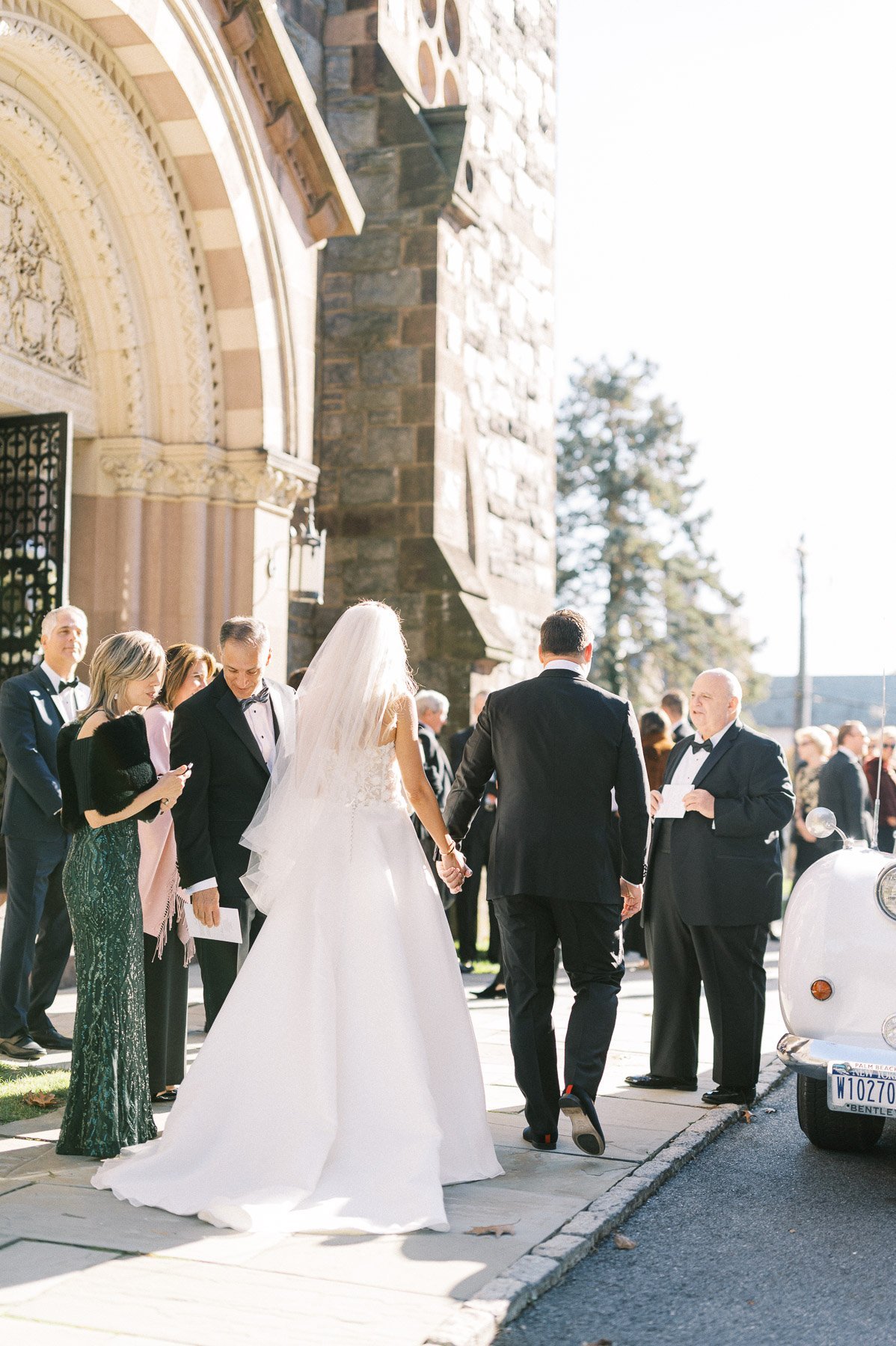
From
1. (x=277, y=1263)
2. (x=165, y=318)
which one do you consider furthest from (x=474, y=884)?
(x=277, y=1263)

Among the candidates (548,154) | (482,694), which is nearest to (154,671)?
(482,694)

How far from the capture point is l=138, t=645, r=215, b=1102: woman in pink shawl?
Answer: 6.05 meters

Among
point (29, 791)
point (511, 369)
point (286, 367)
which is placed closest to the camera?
point (29, 791)

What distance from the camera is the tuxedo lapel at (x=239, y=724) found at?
5.83 meters

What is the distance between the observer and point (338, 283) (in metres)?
13.8

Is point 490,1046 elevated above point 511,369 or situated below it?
below

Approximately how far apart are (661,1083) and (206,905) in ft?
8.06

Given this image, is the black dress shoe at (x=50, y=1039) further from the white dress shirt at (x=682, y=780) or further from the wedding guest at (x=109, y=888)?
the white dress shirt at (x=682, y=780)

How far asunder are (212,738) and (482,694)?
7007 millimetres

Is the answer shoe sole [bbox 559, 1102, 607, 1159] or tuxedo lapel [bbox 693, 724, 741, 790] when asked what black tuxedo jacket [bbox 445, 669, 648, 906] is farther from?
tuxedo lapel [bbox 693, 724, 741, 790]

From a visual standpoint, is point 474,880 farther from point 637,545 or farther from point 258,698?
point 637,545

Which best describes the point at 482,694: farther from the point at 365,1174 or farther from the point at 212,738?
the point at 365,1174


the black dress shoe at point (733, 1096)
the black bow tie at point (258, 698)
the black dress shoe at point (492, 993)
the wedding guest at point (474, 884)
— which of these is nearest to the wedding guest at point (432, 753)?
the wedding guest at point (474, 884)

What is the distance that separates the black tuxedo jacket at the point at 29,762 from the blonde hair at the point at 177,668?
2.87ft
